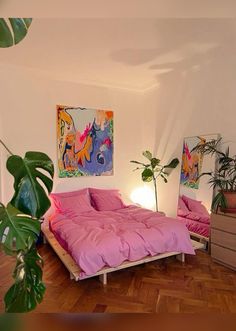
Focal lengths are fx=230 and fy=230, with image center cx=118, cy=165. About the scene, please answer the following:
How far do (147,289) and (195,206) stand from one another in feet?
5.09

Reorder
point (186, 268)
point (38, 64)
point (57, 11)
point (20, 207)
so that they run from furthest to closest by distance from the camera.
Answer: point (38, 64) < point (186, 268) < point (57, 11) < point (20, 207)

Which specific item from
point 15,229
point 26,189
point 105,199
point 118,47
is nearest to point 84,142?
point 105,199

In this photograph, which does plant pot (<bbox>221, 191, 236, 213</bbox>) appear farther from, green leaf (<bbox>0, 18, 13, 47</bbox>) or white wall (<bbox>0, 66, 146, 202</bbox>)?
green leaf (<bbox>0, 18, 13, 47</bbox>)

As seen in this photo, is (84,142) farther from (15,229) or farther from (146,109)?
(15,229)

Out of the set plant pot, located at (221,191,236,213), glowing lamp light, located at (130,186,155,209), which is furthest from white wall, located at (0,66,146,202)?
plant pot, located at (221,191,236,213)

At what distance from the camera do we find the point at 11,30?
1.19m

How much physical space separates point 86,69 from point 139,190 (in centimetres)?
248

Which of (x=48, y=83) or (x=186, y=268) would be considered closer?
(x=186, y=268)

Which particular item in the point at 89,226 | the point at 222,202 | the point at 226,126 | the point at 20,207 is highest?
the point at 226,126

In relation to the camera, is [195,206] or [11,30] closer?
[11,30]

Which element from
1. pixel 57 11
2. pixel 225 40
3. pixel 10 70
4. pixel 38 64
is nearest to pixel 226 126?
pixel 225 40

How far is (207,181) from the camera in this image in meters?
3.21

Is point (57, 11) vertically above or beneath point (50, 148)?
above

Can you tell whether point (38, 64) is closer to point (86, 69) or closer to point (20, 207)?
point (86, 69)
